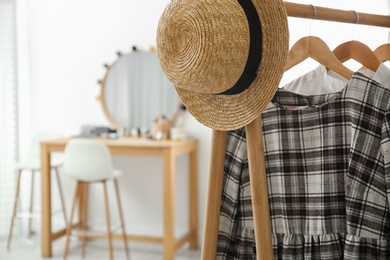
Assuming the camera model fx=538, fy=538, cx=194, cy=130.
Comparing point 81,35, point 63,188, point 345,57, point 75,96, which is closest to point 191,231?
point 63,188

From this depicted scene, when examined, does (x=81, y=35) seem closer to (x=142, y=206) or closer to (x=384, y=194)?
(x=142, y=206)

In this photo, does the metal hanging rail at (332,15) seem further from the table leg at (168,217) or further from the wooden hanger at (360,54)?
the table leg at (168,217)

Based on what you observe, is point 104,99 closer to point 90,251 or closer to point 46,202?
point 46,202

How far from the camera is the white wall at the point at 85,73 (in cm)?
423

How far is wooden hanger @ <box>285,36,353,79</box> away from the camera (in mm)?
1538

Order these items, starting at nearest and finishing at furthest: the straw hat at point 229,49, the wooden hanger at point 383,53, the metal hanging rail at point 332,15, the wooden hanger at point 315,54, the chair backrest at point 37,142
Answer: the straw hat at point 229,49
the metal hanging rail at point 332,15
the wooden hanger at point 315,54
the wooden hanger at point 383,53
the chair backrest at point 37,142

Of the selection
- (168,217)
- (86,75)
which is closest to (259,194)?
(168,217)

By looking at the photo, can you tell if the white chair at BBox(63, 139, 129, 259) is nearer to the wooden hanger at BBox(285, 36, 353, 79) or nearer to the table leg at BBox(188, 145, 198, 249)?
the table leg at BBox(188, 145, 198, 249)

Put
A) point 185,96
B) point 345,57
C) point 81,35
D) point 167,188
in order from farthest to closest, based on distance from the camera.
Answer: point 81,35
point 167,188
point 345,57
point 185,96

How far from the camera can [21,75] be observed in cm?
453

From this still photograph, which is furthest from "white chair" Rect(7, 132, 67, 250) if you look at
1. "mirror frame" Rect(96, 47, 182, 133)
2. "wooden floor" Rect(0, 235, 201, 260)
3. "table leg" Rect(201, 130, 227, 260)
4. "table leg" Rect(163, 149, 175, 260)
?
"table leg" Rect(201, 130, 227, 260)

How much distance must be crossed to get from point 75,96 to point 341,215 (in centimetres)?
339

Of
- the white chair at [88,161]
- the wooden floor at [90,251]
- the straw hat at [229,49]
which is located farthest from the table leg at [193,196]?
the straw hat at [229,49]

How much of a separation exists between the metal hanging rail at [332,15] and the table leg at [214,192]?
1.19 ft
